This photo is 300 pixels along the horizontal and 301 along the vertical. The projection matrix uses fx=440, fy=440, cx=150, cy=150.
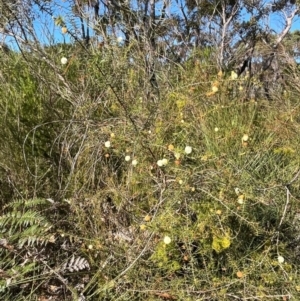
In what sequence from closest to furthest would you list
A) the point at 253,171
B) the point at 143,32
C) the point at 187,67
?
the point at 253,171 → the point at 143,32 → the point at 187,67

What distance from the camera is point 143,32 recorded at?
7.95 feet

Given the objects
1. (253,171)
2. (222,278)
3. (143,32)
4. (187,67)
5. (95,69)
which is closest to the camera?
(222,278)

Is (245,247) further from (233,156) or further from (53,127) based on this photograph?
(53,127)

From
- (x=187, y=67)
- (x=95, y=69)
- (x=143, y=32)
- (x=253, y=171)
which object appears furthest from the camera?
(x=187, y=67)

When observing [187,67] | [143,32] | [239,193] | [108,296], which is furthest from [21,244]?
[187,67]

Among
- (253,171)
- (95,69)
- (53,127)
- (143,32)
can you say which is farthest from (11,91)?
(253,171)

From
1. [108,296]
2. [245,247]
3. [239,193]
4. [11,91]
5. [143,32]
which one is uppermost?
[143,32]

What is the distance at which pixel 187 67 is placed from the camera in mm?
2803

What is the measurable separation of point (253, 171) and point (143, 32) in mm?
1058

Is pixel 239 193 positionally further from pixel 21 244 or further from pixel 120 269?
pixel 21 244

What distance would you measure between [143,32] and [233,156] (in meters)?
0.97

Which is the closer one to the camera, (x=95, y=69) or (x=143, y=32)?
(x=95, y=69)

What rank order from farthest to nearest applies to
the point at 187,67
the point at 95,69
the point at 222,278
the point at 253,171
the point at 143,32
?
1. the point at 187,67
2. the point at 143,32
3. the point at 95,69
4. the point at 253,171
5. the point at 222,278

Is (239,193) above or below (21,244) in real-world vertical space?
above
